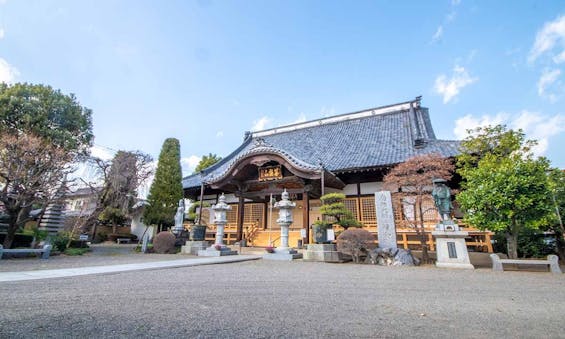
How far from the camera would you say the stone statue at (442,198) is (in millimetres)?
8344

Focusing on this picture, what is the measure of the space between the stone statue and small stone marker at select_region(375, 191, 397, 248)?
157cm

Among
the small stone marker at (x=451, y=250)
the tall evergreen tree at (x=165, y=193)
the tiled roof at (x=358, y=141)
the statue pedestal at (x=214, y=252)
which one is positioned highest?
the tiled roof at (x=358, y=141)

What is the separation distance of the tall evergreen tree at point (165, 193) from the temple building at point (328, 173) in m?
0.95

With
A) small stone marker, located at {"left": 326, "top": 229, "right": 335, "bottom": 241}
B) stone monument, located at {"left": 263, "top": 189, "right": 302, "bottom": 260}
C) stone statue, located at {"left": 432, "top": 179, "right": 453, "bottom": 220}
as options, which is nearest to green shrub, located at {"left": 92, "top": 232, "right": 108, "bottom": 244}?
stone monument, located at {"left": 263, "top": 189, "right": 302, "bottom": 260}

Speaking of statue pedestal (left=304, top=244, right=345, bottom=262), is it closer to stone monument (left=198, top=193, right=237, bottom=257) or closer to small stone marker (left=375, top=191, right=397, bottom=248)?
small stone marker (left=375, top=191, right=397, bottom=248)

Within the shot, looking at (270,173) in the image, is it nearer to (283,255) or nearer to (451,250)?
(283,255)

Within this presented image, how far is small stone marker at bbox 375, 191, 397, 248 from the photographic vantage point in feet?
30.1

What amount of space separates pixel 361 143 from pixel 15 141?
1657cm

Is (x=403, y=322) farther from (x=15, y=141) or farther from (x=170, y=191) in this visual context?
(x=170, y=191)

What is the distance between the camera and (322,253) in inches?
357

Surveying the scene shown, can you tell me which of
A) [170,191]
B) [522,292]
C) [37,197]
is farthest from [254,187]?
[522,292]

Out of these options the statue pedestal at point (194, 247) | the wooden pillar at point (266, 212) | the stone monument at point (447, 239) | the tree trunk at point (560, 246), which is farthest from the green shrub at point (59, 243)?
the tree trunk at point (560, 246)

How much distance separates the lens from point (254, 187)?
15242 mm

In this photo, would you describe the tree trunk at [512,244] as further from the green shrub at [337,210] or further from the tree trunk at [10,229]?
the tree trunk at [10,229]
